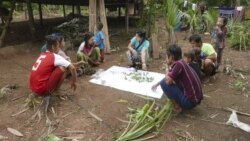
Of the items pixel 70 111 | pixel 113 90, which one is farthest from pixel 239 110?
pixel 70 111

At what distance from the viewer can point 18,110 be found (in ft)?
15.8

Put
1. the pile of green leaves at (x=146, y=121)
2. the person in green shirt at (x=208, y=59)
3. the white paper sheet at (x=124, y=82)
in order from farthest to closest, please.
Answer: the person in green shirt at (x=208, y=59) < the white paper sheet at (x=124, y=82) < the pile of green leaves at (x=146, y=121)

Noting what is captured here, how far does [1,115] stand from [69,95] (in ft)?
3.74

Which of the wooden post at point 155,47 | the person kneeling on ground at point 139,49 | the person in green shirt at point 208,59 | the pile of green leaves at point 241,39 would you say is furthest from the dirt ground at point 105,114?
the pile of green leaves at point 241,39

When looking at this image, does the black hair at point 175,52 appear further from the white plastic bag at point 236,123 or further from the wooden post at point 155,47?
the wooden post at point 155,47

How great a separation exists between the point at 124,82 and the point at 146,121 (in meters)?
1.83

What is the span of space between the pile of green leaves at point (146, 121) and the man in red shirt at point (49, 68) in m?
1.21

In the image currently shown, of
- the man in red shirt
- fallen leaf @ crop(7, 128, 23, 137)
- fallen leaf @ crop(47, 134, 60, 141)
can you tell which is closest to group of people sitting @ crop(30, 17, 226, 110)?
the man in red shirt

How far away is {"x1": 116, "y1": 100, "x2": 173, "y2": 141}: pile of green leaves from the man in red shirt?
121 cm

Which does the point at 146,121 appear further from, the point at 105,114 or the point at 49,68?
the point at 49,68

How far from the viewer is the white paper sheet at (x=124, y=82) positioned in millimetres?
5546

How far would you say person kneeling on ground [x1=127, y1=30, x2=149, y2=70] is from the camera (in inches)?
265

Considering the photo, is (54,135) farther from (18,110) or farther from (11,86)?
(11,86)

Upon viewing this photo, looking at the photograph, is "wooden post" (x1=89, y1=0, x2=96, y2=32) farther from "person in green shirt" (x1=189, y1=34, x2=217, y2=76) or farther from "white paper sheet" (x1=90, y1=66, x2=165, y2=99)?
"person in green shirt" (x1=189, y1=34, x2=217, y2=76)
